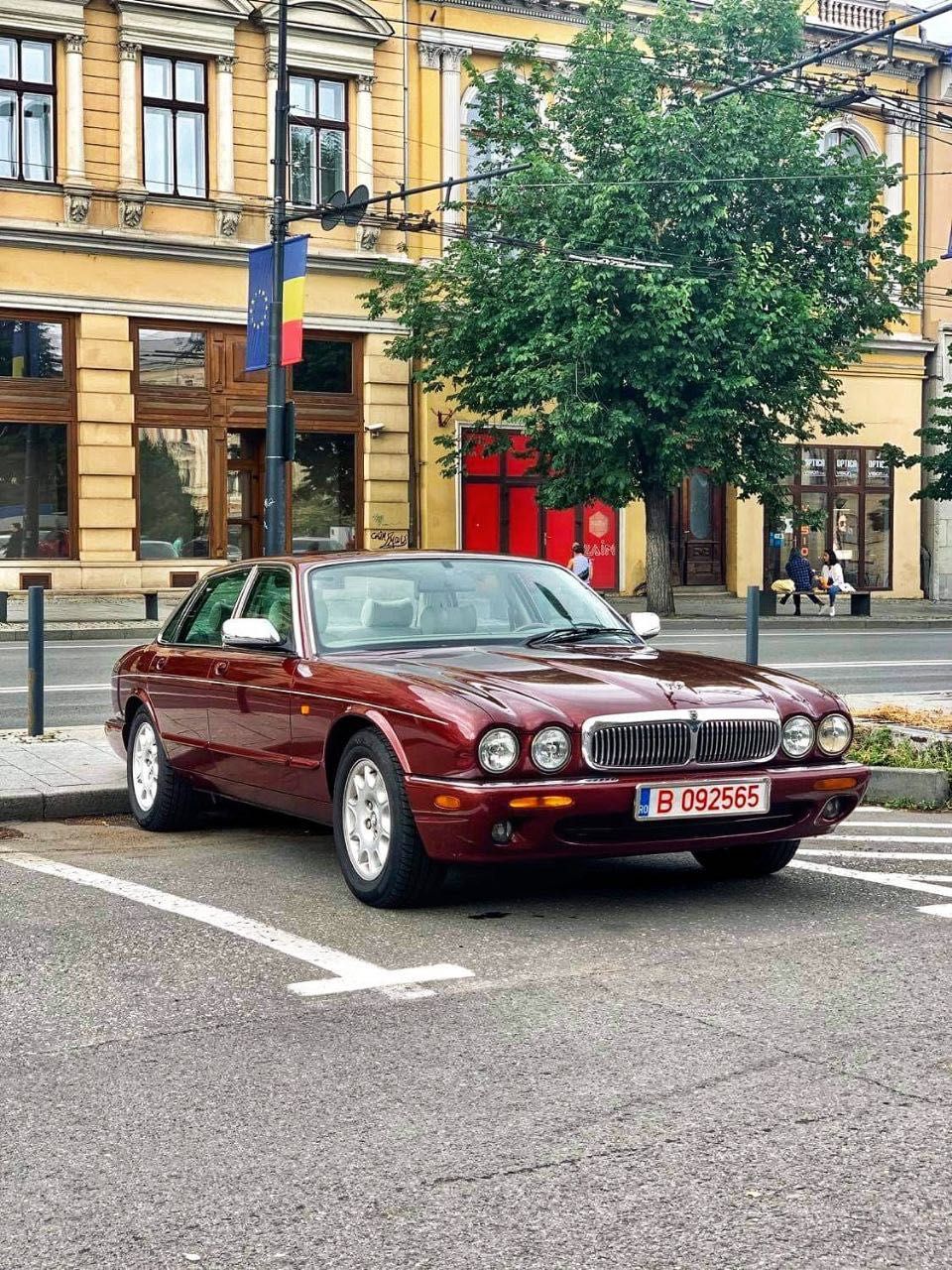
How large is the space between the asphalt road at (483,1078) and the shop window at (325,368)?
26.9m

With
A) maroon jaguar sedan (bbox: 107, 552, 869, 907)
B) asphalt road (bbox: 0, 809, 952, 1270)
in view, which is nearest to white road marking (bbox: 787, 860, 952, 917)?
asphalt road (bbox: 0, 809, 952, 1270)

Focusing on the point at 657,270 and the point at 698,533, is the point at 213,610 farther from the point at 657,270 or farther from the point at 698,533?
the point at 698,533

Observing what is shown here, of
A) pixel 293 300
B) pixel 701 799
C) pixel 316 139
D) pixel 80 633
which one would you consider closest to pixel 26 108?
pixel 316 139

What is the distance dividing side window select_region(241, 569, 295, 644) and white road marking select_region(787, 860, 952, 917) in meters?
2.49

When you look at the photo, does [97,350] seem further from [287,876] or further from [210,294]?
[287,876]

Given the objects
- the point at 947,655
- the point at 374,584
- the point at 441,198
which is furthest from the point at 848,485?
the point at 374,584

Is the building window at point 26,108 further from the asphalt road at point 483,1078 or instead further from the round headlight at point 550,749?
the round headlight at point 550,749

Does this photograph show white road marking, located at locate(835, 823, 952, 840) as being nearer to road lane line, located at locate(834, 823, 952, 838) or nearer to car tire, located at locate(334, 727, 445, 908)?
road lane line, located at locate(834, 823, 952, 838)

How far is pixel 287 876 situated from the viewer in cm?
734

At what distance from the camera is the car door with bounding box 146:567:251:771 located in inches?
324

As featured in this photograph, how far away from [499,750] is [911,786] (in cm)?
444

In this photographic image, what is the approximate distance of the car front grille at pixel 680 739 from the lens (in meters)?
6.26

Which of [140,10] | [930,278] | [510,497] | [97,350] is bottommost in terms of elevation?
[510,497]

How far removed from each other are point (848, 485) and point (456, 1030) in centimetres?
3680
